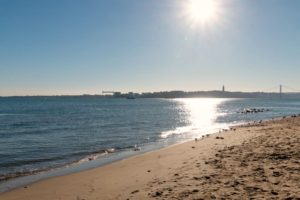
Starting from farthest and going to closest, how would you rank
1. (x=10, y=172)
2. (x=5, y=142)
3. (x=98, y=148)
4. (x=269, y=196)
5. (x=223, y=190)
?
(x=5, y=142), (x=98, y=148), (x=10, y=172), (x=223, y=190), (x=269, y=196)

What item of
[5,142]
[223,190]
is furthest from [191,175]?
[5,142]

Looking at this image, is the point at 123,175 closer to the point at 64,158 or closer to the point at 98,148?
the point at 64,158

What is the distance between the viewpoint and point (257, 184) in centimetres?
1155

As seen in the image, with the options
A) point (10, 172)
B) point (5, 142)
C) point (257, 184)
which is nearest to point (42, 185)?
point (10, 172)

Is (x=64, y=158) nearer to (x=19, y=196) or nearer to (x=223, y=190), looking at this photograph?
(x=19, y=196)

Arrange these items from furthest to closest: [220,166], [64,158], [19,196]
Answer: [64,158]
[220,166]
[19,196]

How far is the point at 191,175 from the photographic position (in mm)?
13984

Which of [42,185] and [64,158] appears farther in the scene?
[64,158]

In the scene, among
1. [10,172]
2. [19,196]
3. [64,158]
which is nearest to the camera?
[19,196]

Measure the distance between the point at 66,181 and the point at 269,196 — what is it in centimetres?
880

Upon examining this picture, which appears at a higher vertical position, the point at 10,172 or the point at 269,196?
the point at 269,196

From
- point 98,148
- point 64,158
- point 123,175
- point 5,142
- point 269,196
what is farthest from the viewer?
point 5,142

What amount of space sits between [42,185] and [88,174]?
2560mm

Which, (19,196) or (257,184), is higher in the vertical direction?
(257,184)
